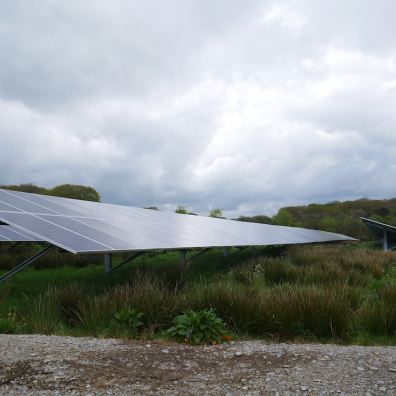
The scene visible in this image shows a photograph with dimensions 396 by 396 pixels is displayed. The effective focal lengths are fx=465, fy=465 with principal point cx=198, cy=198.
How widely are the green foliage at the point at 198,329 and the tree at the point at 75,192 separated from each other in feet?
106

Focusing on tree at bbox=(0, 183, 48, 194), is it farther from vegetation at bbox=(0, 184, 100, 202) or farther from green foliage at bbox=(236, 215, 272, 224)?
green foliage at bbox=(236, 215, 272, 224)

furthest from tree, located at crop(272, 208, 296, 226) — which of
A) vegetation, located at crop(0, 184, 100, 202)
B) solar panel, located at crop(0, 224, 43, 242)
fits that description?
solar panel, located at crop(0, 224, 43, 242)

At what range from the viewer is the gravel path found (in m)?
4.12

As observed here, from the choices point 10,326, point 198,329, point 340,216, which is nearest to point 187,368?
point 198,329

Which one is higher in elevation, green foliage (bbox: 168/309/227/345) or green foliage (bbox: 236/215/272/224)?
green foliage (bbox: 236/215/272/224)

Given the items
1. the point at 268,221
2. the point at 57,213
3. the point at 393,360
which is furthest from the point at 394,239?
the point at 393,360

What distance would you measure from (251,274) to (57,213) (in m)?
4.80

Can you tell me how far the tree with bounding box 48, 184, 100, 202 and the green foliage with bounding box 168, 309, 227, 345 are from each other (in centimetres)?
3239

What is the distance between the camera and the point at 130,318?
20.9ft

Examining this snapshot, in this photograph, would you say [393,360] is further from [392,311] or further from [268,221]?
[268,221]

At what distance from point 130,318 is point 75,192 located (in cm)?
3266

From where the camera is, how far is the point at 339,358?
491 cm

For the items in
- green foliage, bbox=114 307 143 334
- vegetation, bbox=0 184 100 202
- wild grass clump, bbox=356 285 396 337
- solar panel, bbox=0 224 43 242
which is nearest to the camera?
green foliage, bbox=114 307 143 334

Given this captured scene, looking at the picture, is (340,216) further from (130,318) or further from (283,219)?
(130,318)
